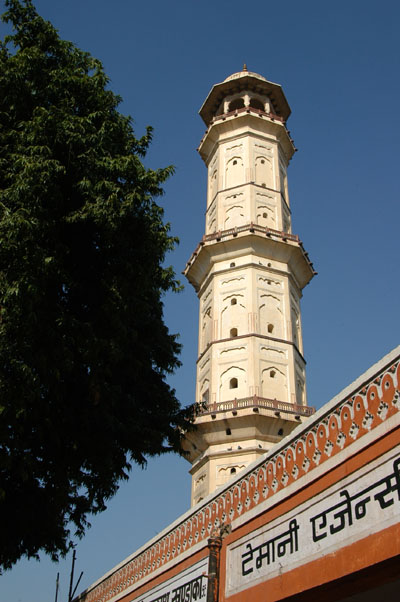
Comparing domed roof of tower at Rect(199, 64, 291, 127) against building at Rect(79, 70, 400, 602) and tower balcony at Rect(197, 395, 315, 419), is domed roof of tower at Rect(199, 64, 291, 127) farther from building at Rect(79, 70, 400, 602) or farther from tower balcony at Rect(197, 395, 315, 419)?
tower balcony at Rect(197, 395, 315, 419)

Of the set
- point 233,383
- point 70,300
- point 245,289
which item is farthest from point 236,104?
point 70,300

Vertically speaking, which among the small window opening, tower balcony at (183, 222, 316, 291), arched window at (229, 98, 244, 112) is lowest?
the small window opening

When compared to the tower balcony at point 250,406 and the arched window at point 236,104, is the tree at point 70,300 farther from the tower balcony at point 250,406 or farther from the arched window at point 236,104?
the arched window at point 236,104

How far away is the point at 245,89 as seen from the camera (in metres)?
31.9

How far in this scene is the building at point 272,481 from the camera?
5535mm

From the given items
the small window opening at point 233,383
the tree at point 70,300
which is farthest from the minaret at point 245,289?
the tree at point 70,300

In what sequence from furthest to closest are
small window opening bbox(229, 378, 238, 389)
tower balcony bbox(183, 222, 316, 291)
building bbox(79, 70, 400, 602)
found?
tower balcony bbox(183, 222, 316, 291) → small window opening bbox(229, 378, 238, 389) → building bbox(79, 70, 400, 602)

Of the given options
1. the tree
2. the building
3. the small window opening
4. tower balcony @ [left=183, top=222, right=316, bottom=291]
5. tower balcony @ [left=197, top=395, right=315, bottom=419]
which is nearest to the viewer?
the building

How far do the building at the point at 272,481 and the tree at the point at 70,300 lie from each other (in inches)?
78.0

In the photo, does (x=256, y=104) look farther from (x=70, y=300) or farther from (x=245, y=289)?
(x=70, y=300)

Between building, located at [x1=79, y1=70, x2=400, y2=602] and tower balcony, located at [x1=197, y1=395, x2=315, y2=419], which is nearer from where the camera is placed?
building, located at [x1=79, y1=70, x2=400, y2=602]

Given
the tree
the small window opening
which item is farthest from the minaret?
the tree

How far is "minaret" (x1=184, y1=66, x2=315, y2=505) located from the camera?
71.3ft

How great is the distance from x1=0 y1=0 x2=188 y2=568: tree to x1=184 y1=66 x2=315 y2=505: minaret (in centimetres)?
850
